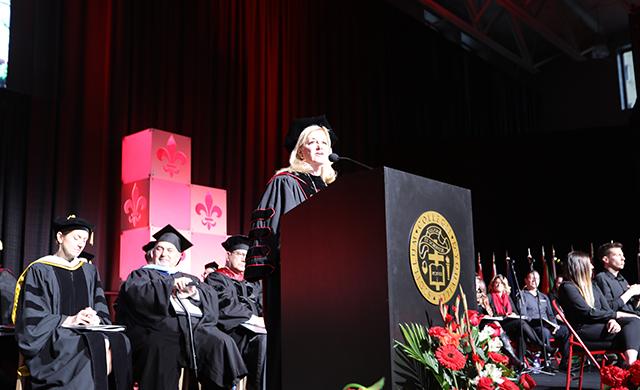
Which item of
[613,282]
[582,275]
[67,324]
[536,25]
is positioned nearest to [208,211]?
[67,324]

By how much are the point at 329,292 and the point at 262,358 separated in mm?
3656

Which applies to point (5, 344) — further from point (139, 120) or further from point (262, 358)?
point (139, 120)

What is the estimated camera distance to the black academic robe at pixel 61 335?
4.05m

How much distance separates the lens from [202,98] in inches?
359

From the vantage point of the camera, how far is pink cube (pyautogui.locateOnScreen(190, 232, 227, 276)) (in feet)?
24.3

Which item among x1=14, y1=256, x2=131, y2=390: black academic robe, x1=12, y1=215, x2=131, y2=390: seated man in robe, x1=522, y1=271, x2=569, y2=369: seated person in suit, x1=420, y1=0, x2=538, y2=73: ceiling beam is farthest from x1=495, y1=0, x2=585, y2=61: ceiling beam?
x1=14, y1=256, x2=131, y2=390: black academic robe

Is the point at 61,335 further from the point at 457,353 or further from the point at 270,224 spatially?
the point at 457,353

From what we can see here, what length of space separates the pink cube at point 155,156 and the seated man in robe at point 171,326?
187cm

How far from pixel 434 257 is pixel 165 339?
3.26 meters

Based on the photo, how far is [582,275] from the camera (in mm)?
5270

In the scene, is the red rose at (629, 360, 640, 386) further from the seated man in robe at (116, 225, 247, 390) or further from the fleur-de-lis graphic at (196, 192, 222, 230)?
the fleur-de-lis graphic at (196, 192, 222, 230)

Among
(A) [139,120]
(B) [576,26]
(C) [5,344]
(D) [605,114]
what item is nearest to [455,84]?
(B) [576,26]

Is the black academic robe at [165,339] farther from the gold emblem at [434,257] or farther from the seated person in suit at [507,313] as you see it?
the seated person in suit at [507,313]

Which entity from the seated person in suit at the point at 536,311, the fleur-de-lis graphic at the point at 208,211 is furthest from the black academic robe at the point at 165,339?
the seated person in suit at the point at 536,311
